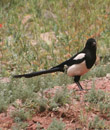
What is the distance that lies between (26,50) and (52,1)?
12.6ft

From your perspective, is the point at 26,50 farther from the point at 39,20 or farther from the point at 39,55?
the point at 39,20

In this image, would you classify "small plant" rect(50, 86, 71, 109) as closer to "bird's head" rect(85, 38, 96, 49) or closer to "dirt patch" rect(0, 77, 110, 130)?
"dirt patch" rect(0, 77, 110, 130)

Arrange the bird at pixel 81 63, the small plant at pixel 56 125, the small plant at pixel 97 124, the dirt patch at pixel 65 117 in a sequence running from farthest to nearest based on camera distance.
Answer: the bird at pixel 81 63 < the dirt patch at pixel 65 117 < the small plant at pixel 97 124 < the small plant at pixel 56 125

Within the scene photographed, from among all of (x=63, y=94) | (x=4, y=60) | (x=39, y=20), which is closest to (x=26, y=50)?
(x=4, y=60)

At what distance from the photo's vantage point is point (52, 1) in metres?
11.9

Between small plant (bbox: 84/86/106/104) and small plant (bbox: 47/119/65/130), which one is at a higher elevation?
small plant (bbox: 84/86/106/104)

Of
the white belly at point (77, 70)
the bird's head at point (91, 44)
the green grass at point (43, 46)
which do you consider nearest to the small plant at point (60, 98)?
the green grass at point (43, 46)

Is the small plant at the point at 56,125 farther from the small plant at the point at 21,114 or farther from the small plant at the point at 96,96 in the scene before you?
the small plant at the point at 96,96

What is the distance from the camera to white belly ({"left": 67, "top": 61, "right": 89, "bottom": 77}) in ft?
20.2

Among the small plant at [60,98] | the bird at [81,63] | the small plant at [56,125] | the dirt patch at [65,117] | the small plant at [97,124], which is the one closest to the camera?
the small plant at [56,125]

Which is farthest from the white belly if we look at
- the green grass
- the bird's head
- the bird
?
the bird's head

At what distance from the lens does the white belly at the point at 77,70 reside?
6164mm

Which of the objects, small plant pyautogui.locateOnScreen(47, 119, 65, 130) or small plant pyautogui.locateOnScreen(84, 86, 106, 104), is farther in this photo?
small plant pyautogui.locateOnScreen(84, 86, 106, 104)

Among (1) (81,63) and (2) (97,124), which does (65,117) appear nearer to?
(2) (97,124)
